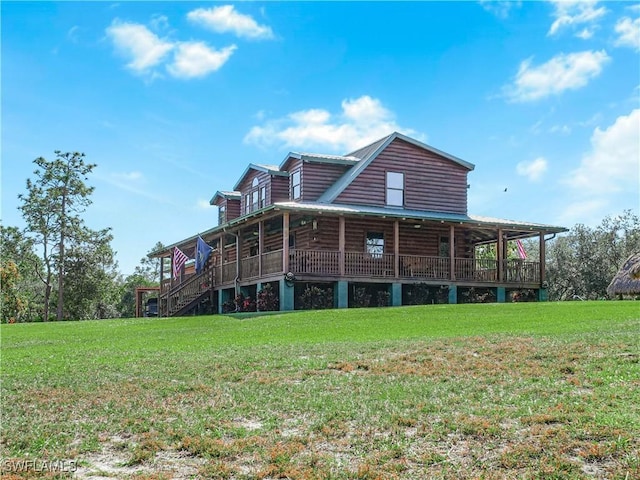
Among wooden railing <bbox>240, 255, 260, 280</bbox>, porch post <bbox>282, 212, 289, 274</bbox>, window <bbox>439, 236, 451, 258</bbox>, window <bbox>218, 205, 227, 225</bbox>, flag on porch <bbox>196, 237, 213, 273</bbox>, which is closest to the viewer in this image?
porch post <bbox>282, 212, 289, 274</bbox>

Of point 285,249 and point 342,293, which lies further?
point 342,293

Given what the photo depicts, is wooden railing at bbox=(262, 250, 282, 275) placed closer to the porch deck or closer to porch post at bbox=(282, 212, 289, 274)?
the porch deck

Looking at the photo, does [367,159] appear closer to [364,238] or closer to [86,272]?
[364,238]

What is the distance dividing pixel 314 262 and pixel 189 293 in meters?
9.78

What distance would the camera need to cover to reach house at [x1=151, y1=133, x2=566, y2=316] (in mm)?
26422

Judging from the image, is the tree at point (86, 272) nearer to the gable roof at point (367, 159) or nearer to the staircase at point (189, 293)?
the staircase at point (189, 293)

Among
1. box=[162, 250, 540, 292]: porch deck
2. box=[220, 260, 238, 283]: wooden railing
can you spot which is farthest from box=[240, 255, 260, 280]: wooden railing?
box=[220, 260, 238, 283]: wooden railing

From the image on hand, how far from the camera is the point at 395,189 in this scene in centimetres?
3102

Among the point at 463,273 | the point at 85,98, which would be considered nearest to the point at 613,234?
the point at 463,273

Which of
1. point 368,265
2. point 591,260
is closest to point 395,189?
point 368,265

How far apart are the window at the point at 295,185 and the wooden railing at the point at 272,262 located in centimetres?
467

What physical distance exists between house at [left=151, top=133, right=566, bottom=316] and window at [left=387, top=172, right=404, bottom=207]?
1.8 inches

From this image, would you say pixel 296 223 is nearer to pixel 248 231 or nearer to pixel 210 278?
pixel 248 231

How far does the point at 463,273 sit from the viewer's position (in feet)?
96.3
